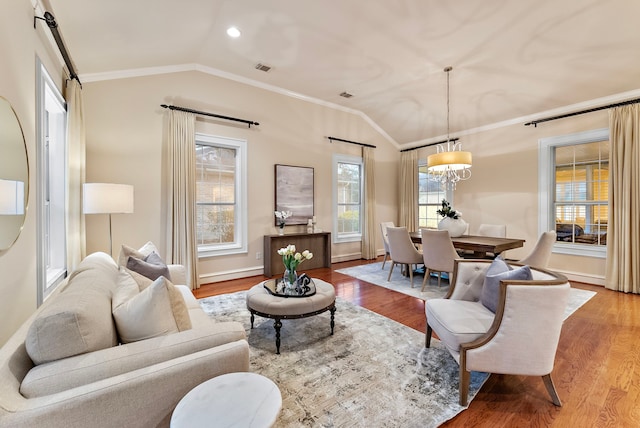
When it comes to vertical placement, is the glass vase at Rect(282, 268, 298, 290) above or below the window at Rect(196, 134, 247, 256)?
below

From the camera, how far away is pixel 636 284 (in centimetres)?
405

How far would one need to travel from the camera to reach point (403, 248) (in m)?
4.46

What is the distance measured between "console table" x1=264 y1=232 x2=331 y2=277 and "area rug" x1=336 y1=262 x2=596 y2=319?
1.63 ft

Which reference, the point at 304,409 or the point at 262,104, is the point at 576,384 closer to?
the point at 304,409

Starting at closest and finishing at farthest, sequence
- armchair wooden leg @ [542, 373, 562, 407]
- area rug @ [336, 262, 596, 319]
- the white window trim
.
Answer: armchair wooden leg @ [542, 373, 562, 407]
area rug @ [336, 262, 596, 319]
the white window trim

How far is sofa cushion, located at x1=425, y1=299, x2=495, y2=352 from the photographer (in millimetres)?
1863

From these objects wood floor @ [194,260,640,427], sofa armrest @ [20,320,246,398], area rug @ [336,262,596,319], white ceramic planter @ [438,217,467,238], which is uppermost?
white ceramic planter @ [438,217,467,238]

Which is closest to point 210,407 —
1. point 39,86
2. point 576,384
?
point 576,384

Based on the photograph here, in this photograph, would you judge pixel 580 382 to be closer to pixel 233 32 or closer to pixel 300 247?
pixel 300 247

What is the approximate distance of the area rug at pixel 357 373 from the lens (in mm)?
1719

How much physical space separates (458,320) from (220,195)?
408cm

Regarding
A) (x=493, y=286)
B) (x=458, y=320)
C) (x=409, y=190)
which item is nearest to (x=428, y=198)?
(x=409, y=190)

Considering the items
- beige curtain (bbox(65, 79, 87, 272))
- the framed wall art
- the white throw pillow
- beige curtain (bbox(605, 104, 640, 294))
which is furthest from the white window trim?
beige curtain (bbox(65, 79, 87, 272))

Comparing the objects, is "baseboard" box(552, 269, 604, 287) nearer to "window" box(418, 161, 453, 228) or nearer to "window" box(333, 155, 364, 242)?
"window" box(418, 161, 453, 228)
